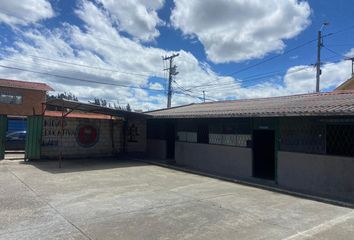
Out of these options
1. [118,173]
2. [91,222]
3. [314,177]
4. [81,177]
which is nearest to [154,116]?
[118,173]

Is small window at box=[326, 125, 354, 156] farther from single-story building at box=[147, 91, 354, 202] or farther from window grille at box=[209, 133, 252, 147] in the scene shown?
window grille at box=[209, 133, 252, 147]

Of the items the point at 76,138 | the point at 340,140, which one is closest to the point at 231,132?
the point at 340,140

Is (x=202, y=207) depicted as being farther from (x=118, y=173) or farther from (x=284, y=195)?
(x=118, y=173)

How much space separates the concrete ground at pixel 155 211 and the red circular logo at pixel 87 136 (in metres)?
5.61

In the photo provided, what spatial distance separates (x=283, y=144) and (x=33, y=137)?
1087 centimetres

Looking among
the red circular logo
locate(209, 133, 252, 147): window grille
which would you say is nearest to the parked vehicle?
the red circular logo

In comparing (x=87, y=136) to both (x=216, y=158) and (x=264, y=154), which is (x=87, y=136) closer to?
(x=216, y=158)

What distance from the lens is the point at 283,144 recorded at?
32.6 ft

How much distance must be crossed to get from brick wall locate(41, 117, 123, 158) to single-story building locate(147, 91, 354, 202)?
3.94m

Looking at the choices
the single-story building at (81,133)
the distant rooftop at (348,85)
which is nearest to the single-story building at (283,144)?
the single-story building at (81,133)

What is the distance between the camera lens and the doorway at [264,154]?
1059 centimetres

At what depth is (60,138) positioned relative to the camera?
15.2m

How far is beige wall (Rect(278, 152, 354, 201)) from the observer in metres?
8.21

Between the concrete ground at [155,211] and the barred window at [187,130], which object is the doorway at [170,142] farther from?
Answer: the concrete ground at [155,211]
